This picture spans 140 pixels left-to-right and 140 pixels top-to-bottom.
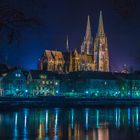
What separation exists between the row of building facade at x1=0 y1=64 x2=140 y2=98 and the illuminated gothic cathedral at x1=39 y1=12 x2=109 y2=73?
18615mm

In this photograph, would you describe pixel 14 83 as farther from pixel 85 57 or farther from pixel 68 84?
pixel 85 57

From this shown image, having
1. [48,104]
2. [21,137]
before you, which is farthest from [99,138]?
[48,104]

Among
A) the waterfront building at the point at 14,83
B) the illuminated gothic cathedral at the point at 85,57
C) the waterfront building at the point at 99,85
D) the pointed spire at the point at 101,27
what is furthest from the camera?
the pointed spire at the point at 101,27

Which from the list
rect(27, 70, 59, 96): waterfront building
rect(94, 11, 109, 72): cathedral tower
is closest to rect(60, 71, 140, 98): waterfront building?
rect(27, 70, 59, 96): waterfront building

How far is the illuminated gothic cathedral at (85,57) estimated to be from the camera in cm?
16100

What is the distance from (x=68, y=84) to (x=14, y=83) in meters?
27.9

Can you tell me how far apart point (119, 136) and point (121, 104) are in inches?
2283

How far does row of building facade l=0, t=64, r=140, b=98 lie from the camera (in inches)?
4424

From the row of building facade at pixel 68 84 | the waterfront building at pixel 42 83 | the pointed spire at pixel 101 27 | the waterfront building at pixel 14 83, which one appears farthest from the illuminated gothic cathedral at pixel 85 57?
the waterfront building at pixel 14 83

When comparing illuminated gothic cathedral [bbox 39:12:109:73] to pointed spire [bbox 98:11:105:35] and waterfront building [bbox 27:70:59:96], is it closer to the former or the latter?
pointed spire [bbox 98:11:105:35]

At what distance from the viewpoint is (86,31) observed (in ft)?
579

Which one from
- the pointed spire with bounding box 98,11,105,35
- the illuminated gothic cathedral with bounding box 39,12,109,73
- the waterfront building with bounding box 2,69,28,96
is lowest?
the waterfront building with bounding box 2,69,28,96

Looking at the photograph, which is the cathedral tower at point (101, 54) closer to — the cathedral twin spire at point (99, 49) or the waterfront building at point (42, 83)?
the cathedral twin spire at point (99, 49)

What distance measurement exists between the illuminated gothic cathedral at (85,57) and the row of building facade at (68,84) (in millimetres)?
18615
